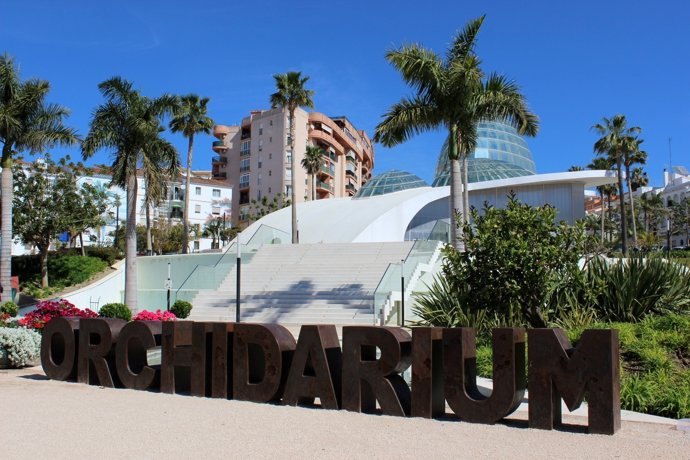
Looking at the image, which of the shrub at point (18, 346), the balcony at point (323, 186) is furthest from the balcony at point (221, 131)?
the shrub at point (18, 346)

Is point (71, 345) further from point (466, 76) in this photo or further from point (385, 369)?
point (466, 76)

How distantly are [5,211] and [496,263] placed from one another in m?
20.8

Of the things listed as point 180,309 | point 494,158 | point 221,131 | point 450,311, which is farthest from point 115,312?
point 221,131

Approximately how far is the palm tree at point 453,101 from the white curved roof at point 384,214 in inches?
794

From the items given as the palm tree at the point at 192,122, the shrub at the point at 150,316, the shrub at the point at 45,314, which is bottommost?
the shrub at the point at 150,316

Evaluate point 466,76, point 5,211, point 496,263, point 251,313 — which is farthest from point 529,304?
point 5,211

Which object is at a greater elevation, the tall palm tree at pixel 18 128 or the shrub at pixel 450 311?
the tall palm tree at pixel 18 128

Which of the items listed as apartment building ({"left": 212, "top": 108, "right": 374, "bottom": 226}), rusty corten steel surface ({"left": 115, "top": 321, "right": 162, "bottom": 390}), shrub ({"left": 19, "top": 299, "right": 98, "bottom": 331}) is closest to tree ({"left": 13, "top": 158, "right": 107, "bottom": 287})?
shrub ({"left": 19, "top": 299, "right": 98, "bottom": 331})

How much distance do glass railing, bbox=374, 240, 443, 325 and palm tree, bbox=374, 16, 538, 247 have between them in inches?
130

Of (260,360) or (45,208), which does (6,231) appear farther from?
(260,360)

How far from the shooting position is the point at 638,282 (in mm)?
12766

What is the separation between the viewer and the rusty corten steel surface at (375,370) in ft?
25.4

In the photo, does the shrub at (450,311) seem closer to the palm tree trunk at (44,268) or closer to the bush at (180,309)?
the bush at (180,309)

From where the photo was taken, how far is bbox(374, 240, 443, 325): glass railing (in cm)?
2160
